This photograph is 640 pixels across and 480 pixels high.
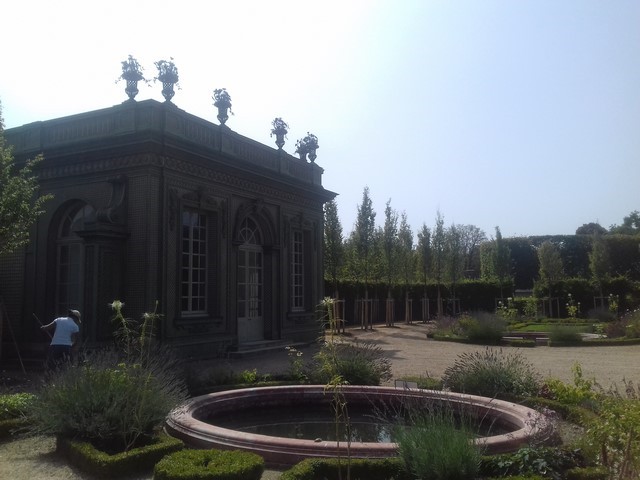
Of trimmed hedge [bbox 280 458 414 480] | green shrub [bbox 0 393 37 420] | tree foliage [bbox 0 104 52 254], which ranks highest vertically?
tree foliage [bbox 0 104 52 254]

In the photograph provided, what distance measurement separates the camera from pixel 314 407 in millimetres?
8492

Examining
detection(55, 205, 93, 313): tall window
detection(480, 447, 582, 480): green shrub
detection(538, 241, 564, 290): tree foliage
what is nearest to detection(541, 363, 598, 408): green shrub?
detection(480, 447, 582, 480): green shrub

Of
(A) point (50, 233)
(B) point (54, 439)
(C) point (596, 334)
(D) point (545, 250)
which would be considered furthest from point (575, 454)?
(D) point (545, 250)

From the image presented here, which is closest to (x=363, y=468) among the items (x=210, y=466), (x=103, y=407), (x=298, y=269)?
(x=210, y=466)

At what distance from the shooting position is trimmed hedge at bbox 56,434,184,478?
5184 mm

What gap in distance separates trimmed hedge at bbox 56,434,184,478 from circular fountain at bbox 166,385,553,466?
454 mm

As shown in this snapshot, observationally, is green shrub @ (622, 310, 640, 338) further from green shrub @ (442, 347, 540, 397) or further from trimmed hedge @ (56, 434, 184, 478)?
trimmed hedge @ (56, 434, 184, 478)

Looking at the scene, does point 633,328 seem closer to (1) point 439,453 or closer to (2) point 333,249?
(2) point 333,249

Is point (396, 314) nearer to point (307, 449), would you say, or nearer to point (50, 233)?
point (50, 233)

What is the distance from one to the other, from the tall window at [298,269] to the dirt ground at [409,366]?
1.67m

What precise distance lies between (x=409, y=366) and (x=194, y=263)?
587 centimetres

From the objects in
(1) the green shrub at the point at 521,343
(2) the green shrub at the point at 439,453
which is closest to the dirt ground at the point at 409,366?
(1) the green shrub at the point at 521,343

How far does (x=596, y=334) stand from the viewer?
21359 millimetres

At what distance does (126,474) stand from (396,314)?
2964 centimetres
